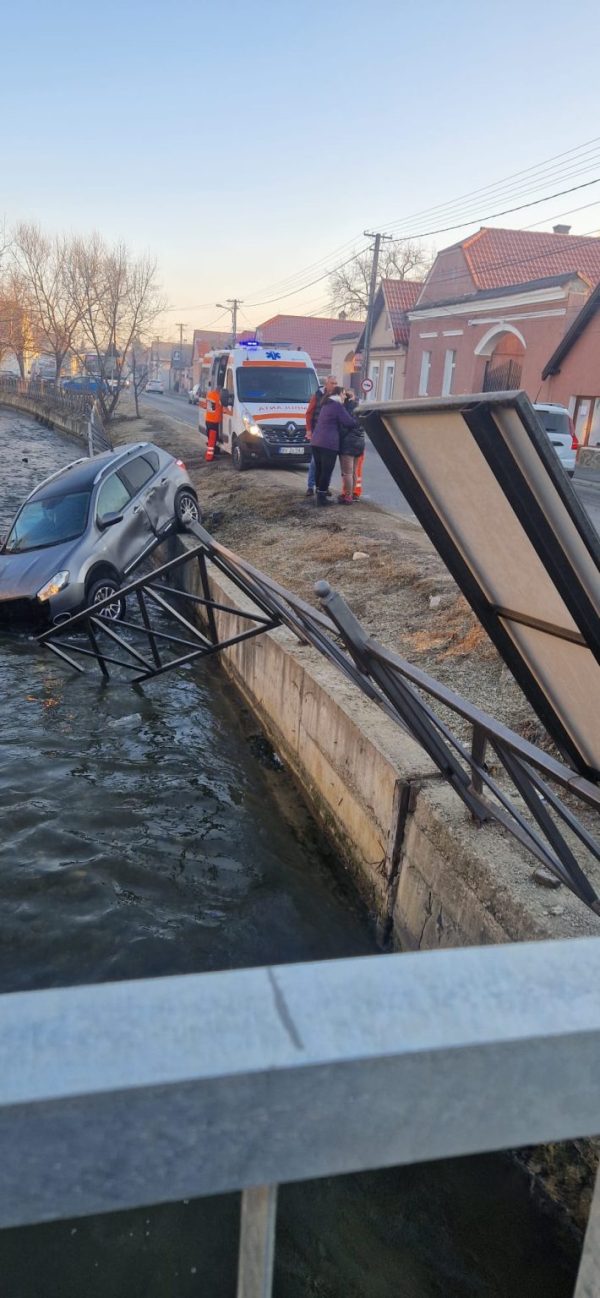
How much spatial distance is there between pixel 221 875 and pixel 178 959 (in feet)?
2.79

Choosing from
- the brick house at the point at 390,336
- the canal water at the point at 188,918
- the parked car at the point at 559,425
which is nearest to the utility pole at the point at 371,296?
the brick house at the point at 390,336

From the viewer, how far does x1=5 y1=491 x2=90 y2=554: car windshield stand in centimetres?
1021

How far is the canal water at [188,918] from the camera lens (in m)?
3.03

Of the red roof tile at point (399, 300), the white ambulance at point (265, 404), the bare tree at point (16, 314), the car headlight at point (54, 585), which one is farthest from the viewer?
the bare tree at point (16, 314)

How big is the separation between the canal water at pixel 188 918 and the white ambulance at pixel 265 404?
9.92 m

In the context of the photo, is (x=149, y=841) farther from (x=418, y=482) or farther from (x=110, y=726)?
(x=418, y=482)

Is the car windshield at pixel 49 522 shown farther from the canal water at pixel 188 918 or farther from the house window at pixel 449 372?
the house window at pixel 449 372

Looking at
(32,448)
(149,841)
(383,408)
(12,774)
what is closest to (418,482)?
(383,408)

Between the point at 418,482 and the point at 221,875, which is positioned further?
the point at 221,875

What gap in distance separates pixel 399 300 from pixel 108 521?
38.1 meters

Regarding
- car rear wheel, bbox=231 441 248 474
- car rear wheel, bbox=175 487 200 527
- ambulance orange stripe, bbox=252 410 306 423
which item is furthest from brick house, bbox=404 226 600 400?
car rear wheel, bbox=175 487 200 527

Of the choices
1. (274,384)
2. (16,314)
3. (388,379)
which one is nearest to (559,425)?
(274,384)

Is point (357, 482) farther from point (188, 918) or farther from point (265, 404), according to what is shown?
point (188, 918)

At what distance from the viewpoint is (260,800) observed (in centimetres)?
639
